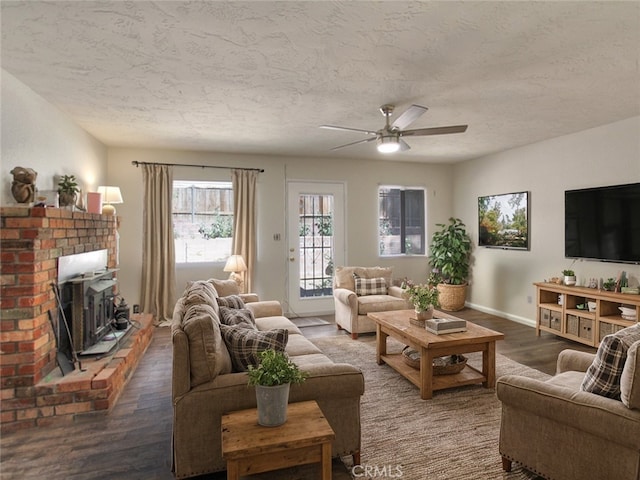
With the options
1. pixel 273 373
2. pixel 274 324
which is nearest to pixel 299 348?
pixel 274 324

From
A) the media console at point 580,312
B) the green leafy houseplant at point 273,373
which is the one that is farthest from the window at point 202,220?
the media console at point 580,312

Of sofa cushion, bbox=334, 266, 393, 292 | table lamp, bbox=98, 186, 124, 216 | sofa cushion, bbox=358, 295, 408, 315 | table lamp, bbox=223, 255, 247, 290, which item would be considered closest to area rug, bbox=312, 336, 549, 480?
sofa cushion, bbox=358, 295, 408, 315

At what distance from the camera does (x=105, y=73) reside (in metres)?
2.75

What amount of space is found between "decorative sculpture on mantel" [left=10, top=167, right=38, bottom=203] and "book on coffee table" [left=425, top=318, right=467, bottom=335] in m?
3.44

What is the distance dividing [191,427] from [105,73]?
262 centimetres

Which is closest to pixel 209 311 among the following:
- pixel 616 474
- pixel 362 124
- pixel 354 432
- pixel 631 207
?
pixel 354 432

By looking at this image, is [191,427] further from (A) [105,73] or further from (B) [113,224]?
(B) [113,224]

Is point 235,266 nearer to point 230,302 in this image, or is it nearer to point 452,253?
point 230,302

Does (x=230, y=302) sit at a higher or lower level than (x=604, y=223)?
lower

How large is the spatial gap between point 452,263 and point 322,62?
14.6ft

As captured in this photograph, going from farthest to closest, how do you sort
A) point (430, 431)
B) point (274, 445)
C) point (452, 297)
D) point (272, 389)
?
point (452, 297), point (430, 431), point (272, 389), point (274, 445)

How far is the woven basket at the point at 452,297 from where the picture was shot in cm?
595

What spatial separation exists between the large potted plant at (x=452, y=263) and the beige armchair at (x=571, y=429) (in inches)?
155

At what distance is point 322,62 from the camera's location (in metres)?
2.59
